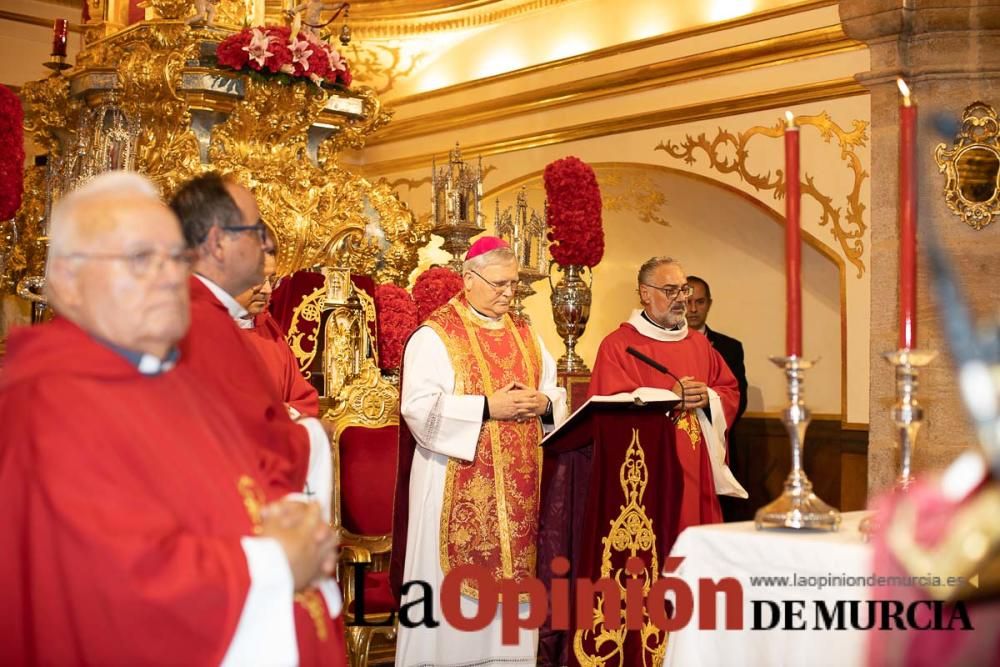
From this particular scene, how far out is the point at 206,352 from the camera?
2432mm

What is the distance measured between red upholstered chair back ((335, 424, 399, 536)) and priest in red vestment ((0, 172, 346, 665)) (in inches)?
117

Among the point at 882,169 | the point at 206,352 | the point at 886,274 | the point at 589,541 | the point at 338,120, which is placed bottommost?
the point at 589,541

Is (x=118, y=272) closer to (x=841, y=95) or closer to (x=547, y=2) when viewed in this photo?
(x=841, y=95)

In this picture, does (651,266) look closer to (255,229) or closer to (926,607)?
(255,229)

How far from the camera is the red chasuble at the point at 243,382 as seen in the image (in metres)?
2.39

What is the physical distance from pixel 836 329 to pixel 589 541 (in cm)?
450

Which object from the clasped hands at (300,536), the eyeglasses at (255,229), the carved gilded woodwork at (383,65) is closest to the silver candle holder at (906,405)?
the clasped hands at (300,536)

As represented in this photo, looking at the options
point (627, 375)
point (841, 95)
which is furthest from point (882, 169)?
point (627, 375)

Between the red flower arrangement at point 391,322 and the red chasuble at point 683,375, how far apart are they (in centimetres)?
136

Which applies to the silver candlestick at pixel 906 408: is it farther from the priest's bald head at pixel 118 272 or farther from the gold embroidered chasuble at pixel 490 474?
the gold embroidered chasuble at pixel 490 474

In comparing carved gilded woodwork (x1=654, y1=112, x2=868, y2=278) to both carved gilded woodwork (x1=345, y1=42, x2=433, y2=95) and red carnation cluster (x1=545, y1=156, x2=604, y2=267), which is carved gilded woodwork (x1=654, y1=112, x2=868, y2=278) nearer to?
red carnation cluster (x1=545, y1=156, x2=604, y2=267)

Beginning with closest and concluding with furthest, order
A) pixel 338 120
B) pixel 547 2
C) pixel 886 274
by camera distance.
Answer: pixel 886 274 → pixel 338 120 → pixel 547 2

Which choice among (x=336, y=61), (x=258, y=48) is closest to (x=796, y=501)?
(x=258, y=48)

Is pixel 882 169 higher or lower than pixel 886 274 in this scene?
higher
